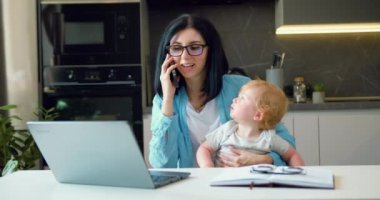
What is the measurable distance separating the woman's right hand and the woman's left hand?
10.8 inches

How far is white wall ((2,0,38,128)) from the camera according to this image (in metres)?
2.87

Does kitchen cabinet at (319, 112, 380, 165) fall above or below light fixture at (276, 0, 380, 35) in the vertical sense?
below

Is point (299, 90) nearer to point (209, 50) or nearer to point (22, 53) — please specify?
point (209, 50)

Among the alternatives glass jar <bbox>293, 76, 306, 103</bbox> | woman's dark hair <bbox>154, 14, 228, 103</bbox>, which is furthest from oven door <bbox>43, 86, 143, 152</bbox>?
woman's dark hair <bbox>154, 14, 228, 103</bbox>

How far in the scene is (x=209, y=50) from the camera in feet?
5.92

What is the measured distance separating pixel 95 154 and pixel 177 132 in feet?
2.54

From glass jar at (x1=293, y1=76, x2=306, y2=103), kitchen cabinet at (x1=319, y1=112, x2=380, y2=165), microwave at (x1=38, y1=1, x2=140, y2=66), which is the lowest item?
kitchen cabinet at (x1=319, y1=112, x2=380, y2=165)

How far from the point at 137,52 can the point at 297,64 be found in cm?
113

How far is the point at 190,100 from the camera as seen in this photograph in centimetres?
187

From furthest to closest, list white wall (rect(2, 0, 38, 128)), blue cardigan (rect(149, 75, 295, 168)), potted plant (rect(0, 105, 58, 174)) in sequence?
white wall (rect(2, 0, 38, 128)) → potted plant (rect(0, 105, 58, 174)) → blue cardigan (rect(149, 75, 295, 168))

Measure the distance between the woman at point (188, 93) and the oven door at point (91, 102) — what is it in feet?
3.64

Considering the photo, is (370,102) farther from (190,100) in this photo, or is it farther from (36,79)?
(36,79)

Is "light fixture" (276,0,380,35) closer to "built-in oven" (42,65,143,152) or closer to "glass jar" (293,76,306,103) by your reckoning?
"glass jar" (293,76,306,103)

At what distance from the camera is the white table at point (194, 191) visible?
918 mm
